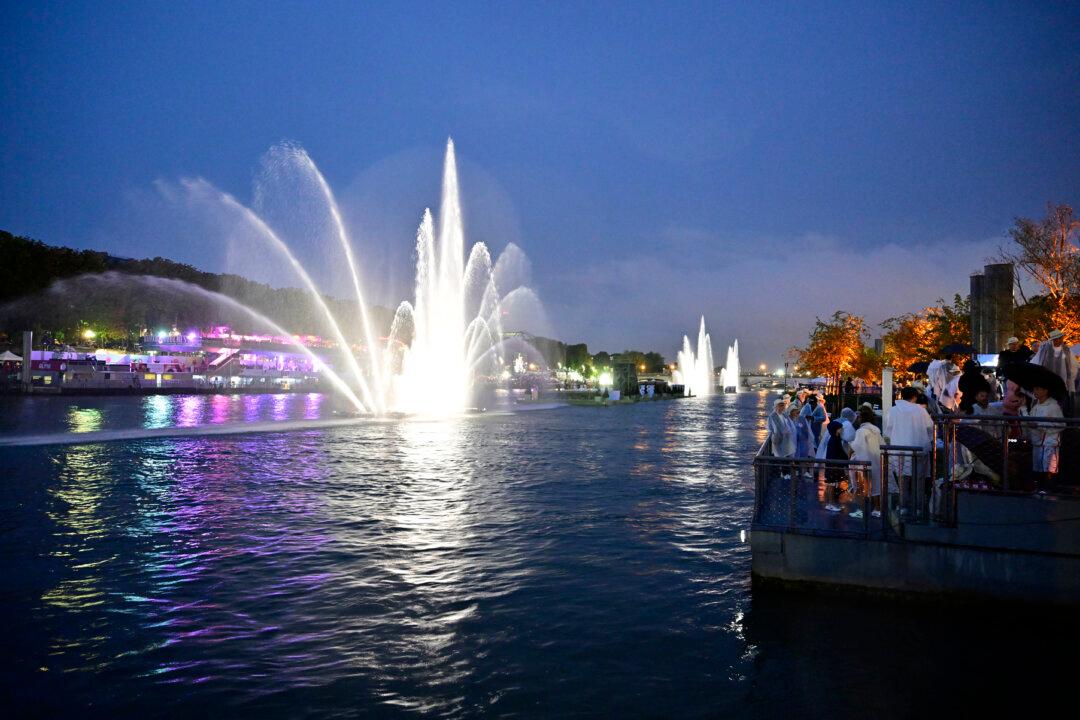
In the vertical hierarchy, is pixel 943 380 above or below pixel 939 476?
above

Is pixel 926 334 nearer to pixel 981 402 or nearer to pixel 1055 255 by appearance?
pixel 1055 255

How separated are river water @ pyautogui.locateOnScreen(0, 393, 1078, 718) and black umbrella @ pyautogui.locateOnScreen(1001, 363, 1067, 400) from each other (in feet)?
10.1

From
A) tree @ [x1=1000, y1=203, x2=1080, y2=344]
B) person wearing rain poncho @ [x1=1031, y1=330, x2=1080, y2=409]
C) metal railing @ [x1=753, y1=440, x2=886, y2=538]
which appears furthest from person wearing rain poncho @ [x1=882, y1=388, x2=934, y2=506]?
tree @ [x1=1000, y1=203, x2=1080, y2=344]

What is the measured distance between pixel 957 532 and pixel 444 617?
642cm

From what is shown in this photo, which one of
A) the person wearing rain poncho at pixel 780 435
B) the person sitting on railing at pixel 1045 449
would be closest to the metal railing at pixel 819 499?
the person wearing rain poncho at pixel 780 435

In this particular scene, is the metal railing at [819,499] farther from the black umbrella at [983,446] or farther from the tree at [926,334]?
the tree at [926,334]

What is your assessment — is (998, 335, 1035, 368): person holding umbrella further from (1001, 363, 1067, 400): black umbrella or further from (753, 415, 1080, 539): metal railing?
(753, 415, 1080, 539): metal railing

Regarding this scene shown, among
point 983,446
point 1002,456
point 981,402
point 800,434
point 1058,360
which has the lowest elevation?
point 800,434

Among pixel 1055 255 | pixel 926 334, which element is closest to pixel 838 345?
pixel 926 334

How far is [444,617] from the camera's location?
8.59 meters

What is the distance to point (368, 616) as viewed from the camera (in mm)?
8617

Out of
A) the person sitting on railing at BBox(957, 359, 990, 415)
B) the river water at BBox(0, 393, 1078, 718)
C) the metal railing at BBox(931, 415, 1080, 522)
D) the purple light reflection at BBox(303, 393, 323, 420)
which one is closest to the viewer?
the river water at BBox(0, 393, 1078, 718)

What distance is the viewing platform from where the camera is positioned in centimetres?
827

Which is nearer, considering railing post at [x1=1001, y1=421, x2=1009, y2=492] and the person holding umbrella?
railing post at [x1=1001, y1=421, x2=1009, y2=492]
